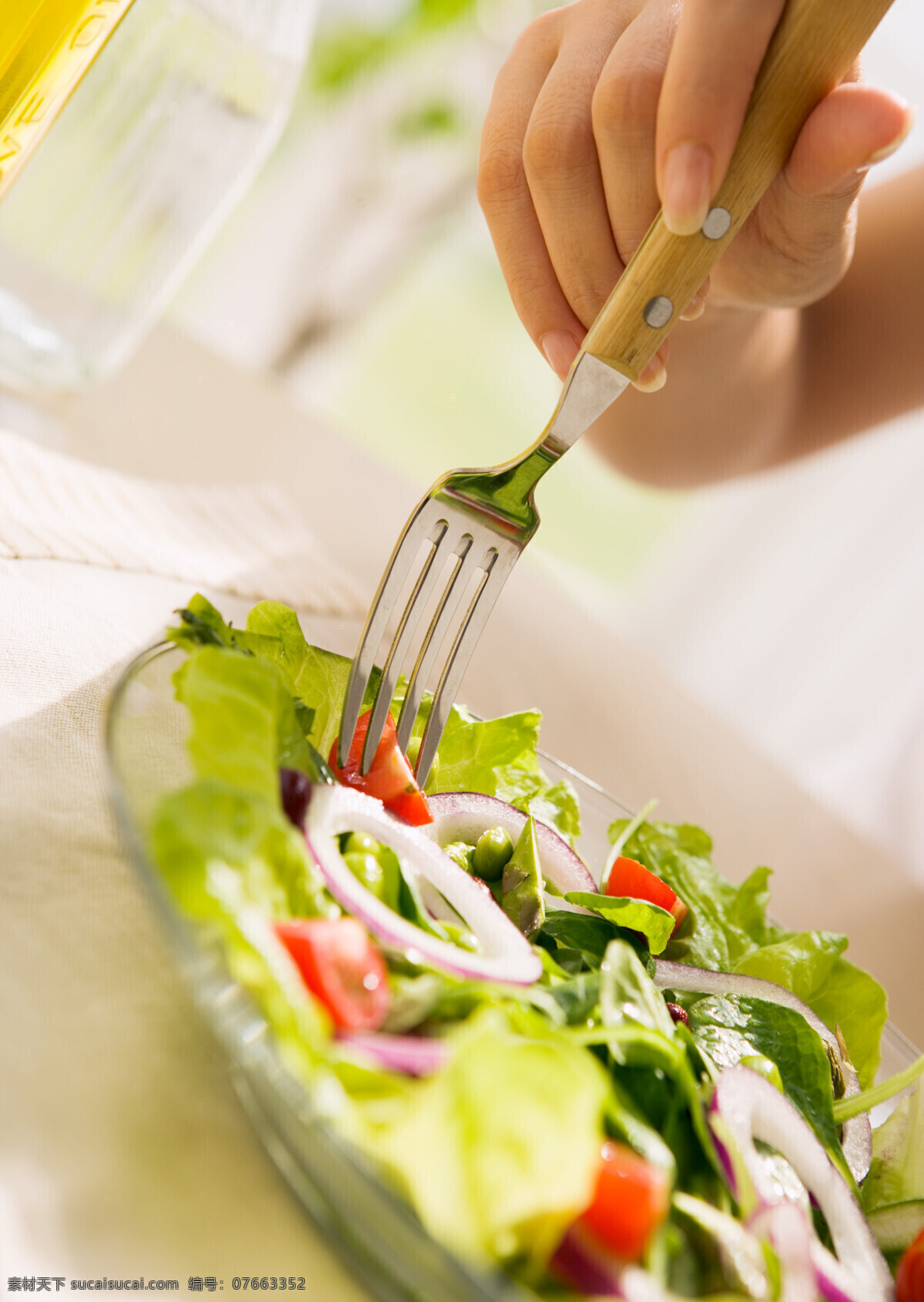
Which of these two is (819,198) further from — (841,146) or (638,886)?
(638,886)

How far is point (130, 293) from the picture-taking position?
1.13 metres

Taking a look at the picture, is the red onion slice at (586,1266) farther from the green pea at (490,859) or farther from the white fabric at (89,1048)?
the green pea at (490,859)

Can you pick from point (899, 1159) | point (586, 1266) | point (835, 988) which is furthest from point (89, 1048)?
point (835, 988)

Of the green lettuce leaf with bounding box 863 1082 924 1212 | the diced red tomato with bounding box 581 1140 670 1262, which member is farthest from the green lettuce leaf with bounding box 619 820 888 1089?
the diced red tomato with bounding box 581 1140 670 1262

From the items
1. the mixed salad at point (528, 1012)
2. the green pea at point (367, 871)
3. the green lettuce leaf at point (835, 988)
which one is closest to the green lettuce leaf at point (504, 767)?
the mixed salad at point (528, 1012)

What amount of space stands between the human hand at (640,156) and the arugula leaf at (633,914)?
17.3 inches

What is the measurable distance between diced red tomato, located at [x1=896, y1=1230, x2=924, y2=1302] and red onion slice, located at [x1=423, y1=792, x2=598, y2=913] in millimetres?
296

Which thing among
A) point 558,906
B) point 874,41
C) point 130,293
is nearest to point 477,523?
point 558,906

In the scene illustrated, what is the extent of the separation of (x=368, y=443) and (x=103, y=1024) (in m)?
3.14

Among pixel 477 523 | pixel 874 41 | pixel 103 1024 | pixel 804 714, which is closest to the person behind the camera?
pixel 103 1024

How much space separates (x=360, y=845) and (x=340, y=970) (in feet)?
0.48

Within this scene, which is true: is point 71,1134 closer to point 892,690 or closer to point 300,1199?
point 300,1199

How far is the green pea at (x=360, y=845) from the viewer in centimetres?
60

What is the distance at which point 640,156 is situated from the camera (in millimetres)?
859
